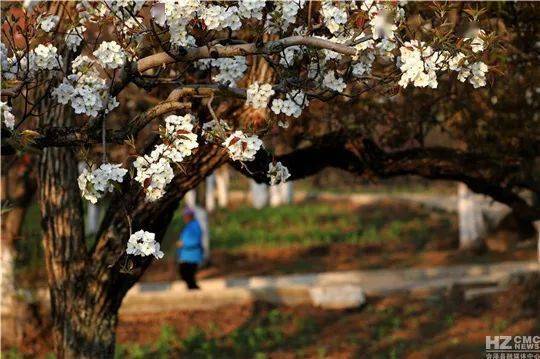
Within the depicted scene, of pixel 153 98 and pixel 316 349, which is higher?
pixel 153 98

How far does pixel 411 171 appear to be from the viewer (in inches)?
389

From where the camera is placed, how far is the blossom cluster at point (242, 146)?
573 cm

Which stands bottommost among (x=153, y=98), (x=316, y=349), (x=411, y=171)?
(x=316, y=349)

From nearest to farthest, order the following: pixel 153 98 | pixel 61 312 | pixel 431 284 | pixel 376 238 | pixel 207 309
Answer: pixel 61 312 < pixel 153 98 < pixel 207 309 < pixel 431 284 < pixel 376 238

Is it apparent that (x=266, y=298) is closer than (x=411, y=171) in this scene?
No

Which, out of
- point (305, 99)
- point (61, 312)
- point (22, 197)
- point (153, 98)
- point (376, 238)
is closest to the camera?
point (305, 99)

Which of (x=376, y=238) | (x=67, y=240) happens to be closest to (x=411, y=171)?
(x=67, y=240)

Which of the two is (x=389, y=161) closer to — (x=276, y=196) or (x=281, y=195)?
(x=281, y=195)

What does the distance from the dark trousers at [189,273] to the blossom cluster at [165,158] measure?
10.5 metres

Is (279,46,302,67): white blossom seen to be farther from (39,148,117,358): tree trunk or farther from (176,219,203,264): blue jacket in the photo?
(176,219,203,264): blue jacket

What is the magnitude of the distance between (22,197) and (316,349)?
4766 mm

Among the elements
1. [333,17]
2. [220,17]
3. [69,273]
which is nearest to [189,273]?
[69,273]

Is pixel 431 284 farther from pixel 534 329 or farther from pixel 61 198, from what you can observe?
pixel 61 198

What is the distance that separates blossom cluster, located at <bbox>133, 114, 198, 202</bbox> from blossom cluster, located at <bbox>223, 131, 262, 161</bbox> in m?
0.22
